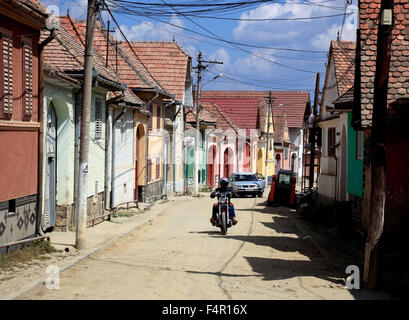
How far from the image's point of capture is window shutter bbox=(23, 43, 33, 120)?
13477 mm

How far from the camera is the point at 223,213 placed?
711 inches

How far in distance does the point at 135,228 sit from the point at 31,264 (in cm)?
802

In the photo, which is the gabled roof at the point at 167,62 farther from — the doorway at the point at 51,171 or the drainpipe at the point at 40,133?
the drainpipe at the point at 40,133

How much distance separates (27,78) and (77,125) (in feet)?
15.4

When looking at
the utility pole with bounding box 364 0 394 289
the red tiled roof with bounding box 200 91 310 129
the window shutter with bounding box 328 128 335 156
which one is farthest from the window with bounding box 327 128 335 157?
the red tiled roof with bounding box 200 91 310 129

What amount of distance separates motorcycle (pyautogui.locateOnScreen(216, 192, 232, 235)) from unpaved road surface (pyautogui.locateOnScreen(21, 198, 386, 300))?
0.37 m

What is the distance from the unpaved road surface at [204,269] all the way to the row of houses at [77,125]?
2228mm

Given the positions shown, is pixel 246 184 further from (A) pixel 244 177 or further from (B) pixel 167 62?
(B) pixel 167 62

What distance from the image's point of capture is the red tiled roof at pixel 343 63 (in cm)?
2719

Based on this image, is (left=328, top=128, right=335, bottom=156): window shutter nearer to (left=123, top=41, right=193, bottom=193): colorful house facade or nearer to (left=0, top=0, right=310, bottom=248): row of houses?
(left=0, top=0, right=310, bottom=248): row of houses

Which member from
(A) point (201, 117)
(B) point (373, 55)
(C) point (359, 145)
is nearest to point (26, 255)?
(B) point (373, 55)

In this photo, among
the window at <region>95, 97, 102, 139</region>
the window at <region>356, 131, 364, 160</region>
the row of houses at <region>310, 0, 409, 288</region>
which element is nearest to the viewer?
the row of houses at <region>310, 0, 409, 288</region>

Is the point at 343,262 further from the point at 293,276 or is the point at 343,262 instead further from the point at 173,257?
the point at 173,257

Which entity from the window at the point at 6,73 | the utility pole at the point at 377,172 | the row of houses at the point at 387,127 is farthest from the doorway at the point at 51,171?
the utility pole at the point at 377,172
